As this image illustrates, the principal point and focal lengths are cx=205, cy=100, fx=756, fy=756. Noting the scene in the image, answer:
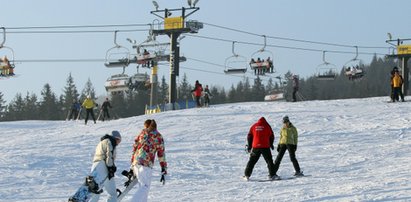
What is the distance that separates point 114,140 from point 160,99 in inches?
4365

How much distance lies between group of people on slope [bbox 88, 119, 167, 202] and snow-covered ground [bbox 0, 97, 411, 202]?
6.63 feet

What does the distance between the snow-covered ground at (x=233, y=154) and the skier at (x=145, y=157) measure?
201cm

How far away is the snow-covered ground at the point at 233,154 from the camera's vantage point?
1441 centimetres

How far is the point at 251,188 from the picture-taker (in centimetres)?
1486

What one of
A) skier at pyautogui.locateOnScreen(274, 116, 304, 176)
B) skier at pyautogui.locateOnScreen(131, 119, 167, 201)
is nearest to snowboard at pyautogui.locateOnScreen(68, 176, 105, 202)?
skier at pyautogui.locateOnScreen(131, 119, 167, 201)

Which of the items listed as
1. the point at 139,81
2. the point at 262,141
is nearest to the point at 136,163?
the point at 262,141

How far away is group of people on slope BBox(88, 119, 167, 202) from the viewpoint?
38.6ft

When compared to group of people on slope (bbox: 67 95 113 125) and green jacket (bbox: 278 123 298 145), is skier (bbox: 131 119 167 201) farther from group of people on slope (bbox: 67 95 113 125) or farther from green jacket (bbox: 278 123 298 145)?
group of people on slope (bbox: 67 95 113 125)

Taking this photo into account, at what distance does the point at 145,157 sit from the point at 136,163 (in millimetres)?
176

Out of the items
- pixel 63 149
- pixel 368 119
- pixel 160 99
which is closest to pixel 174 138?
pixel 63 149

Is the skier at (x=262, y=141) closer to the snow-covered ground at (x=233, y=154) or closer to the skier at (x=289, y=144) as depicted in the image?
the snow-covered ground at (x=233, y=154)

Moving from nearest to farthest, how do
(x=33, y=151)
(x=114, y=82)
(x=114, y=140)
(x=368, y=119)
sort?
(x=114, y=140) → (x=33, y=151) → (x=368, y=119) → (x=114, y=82)

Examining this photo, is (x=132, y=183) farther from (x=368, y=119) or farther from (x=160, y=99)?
(x=160, y=99)

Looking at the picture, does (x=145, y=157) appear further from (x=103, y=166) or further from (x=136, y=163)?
(x=103, y=166)
